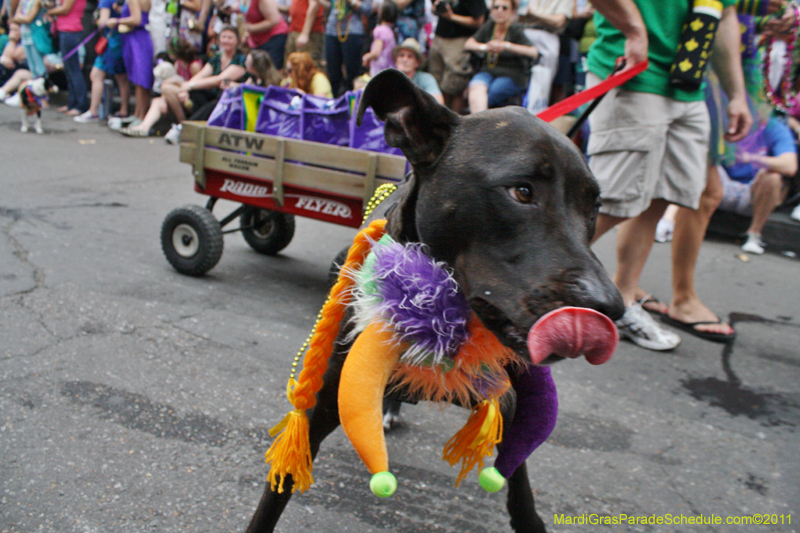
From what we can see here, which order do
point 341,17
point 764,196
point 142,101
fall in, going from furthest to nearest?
point 142,101
point 341,17
point 764,196

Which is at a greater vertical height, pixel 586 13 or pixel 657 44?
pixel 586 13

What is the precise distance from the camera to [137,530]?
→ 1.91 m

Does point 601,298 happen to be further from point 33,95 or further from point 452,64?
point 33,95

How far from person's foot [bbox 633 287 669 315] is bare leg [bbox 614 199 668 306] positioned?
42cm

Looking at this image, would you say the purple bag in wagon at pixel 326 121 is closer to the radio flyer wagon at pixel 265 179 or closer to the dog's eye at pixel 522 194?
the radio flyer wagon at pixel 265 179

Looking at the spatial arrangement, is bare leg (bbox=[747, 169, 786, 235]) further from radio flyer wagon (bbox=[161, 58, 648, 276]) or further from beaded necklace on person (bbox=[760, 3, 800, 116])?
radio flyer wagon (bbox=[161, 58, 648, 276])

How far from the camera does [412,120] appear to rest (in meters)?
1.55

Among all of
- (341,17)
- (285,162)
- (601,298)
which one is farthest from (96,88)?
(601,298)

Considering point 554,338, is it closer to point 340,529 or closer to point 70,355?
point 340,529

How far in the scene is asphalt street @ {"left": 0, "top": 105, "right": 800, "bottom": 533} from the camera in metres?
2.11

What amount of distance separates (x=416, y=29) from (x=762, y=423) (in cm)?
577

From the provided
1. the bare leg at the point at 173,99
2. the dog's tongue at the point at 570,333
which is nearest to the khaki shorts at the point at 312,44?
the bare leg at the point at 173,99

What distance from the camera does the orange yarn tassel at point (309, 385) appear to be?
1659 millimetres

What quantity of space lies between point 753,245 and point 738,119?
3194mm
